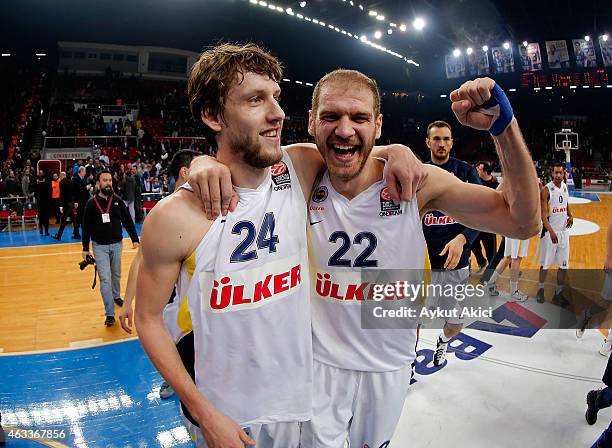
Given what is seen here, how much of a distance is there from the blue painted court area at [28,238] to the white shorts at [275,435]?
11525 millimetres

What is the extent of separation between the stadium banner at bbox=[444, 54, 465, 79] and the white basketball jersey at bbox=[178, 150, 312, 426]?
32726 millimetres

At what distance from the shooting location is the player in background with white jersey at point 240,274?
1.94 meters

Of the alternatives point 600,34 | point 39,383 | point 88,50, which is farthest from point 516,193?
point 88,50

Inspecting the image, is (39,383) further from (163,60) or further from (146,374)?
(163,60)

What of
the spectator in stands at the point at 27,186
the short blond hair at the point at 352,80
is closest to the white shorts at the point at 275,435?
the short blond hair at the point at 352,80

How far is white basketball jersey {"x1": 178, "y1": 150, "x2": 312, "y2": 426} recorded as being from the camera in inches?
79.0

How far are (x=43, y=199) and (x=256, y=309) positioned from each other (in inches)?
524

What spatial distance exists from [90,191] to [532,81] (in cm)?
2762

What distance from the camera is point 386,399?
240 centimetres

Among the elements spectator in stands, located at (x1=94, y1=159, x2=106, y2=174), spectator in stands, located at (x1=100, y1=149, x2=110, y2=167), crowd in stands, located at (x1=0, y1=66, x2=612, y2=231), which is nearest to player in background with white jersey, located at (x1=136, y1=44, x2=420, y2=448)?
crowd in stands, located at (x1=0, y1=66, x2=612, y2=231)

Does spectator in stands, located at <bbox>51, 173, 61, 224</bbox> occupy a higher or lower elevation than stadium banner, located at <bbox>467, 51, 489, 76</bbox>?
lower

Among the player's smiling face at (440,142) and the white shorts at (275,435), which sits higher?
the player's smiling face at (440,142)

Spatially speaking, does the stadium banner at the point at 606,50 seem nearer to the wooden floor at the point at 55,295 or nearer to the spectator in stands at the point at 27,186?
the wooden floor at the point at 55,295

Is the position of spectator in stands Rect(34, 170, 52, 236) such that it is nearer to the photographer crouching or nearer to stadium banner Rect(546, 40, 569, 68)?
the photographer crouching
